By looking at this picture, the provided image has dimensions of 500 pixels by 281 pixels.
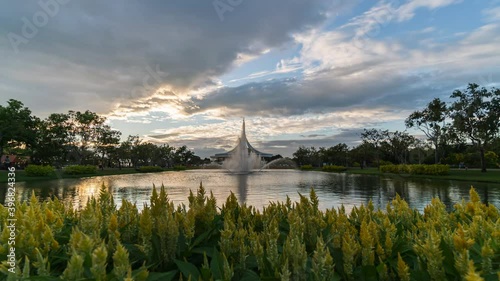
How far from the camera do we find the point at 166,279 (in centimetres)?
163

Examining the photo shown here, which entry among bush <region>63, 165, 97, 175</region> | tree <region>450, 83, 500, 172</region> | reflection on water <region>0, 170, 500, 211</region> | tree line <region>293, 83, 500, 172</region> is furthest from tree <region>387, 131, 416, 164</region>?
bush <region>63, 165, 97, 175</region>

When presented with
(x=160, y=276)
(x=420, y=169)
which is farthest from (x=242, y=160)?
(x=160, y=276)

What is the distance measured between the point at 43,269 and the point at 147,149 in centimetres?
8529

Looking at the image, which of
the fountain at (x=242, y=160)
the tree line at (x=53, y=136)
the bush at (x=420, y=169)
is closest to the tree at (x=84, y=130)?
the tree line at (x=53, y=136)

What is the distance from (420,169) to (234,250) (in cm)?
4394

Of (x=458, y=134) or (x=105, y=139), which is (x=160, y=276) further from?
(x=105, y=139)

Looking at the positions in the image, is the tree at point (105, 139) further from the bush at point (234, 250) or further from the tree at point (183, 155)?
the bush at point (234, 250)

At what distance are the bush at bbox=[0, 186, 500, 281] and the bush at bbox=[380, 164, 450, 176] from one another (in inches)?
1564

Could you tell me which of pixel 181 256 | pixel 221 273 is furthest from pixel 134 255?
pixel 221 273

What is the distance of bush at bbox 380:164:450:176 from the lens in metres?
36.9

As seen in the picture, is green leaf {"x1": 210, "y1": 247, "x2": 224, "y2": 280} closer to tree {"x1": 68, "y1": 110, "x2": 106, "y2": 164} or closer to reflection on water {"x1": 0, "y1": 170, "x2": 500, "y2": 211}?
reflection on water {"x1": 0, "y1": 170, "x2": 500, "y2": 211}

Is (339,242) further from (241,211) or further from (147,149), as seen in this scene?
(147,149)

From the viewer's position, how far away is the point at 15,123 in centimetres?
3825

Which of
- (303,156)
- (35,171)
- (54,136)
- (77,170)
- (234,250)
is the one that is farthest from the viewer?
(303,156)
